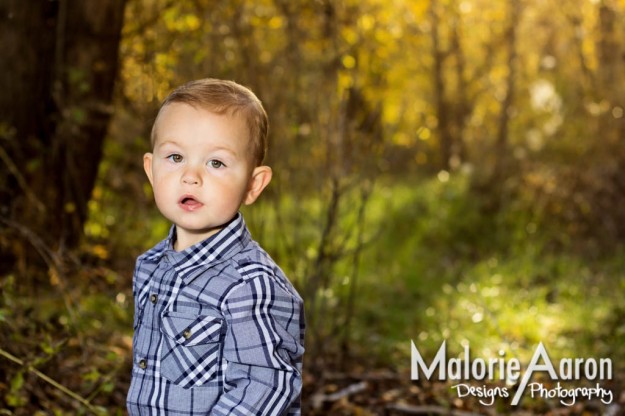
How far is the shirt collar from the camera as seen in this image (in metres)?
2.10

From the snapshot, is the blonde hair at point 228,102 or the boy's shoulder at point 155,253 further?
the boy's shoulder at point 155,253

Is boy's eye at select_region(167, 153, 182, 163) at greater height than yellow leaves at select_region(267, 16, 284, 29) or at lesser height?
lesser

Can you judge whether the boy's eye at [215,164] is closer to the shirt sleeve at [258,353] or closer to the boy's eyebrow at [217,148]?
the boy's eyebrow at [217,148]

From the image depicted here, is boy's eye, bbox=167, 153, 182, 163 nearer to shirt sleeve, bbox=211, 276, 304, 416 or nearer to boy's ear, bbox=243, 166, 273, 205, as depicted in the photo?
boy's ear, bbox=243, 166, 273, 205

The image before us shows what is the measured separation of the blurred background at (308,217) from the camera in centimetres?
393

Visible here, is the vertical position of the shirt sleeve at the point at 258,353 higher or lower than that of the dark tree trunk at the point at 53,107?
lower

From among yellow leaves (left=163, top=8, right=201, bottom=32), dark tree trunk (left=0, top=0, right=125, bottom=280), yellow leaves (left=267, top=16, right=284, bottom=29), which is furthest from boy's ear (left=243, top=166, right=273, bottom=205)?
yellow leaves (left=267, top=16, right=284, bottom=29)

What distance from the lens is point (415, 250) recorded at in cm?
762

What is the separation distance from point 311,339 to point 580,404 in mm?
1450

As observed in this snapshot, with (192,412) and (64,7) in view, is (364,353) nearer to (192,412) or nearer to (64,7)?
(64,7)

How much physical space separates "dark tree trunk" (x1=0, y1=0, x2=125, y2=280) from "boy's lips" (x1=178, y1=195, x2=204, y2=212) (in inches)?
90.2

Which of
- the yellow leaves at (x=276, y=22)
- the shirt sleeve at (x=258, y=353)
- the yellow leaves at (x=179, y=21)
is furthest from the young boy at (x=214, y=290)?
the yellow leaves at (x=276, y=22)

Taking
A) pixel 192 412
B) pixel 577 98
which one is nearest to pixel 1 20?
pixel 192 412

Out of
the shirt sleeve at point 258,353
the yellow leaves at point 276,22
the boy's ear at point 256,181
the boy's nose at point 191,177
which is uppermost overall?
the yellow leaves at point 276,22
